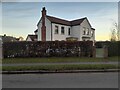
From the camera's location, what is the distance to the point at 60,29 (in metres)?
43.2

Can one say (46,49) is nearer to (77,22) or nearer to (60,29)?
(60,29)

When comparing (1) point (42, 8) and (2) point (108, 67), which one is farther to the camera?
(1) point (42, 8)

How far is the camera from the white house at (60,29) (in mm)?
41375

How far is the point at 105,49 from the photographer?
2508 centimetres

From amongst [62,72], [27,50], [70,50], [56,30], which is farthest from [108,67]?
[56,30]

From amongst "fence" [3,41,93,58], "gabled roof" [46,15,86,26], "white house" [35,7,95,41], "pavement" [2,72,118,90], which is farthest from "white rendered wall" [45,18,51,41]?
"pavement" [2,72,118,90]

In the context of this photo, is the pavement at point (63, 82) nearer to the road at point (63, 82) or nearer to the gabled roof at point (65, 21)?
the road at point (63, 82)

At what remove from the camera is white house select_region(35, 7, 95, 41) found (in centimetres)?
4138

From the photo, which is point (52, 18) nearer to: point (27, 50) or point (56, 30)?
point (56, 30)

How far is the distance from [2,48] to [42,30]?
18393 millimetres

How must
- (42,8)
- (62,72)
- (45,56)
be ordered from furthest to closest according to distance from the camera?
(42,8)
(45,56)
(62,72)

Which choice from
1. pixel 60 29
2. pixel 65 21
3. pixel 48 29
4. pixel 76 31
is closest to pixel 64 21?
pixel 65 21

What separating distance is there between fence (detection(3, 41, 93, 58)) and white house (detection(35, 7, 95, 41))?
16694mm

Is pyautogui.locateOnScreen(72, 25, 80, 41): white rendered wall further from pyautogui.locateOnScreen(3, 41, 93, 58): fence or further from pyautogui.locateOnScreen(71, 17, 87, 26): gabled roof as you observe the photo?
pyautogui.locateOnScreen(3, 41, 93, 58): fence
